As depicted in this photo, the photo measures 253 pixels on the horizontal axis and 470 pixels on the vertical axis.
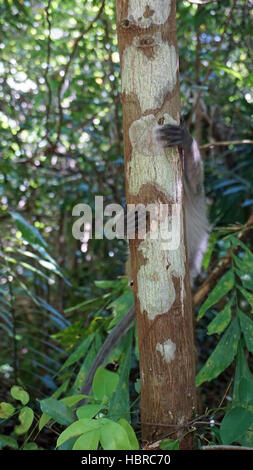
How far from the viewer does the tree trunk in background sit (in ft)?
4.04

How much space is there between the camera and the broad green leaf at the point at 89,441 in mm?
982

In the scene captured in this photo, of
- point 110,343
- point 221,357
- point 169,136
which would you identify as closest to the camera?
point 169,136

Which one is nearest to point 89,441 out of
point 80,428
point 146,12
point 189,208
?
point 80,428

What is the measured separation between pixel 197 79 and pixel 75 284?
1.88m

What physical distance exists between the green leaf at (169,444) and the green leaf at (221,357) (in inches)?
20.3

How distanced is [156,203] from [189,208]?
165 cm

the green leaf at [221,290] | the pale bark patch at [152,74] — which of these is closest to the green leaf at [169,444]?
the green leaf at [221,290]

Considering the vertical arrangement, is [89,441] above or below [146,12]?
below

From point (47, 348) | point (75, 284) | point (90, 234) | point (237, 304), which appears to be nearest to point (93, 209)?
point (90, 234)

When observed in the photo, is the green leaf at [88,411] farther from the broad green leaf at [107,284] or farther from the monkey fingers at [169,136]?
the broad green leaf at [107,284]

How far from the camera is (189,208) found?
2865mm

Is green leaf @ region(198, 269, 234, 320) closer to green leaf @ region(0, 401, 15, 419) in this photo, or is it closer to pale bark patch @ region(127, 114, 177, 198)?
pale bark patch @ region(127, 114, 177, 198)

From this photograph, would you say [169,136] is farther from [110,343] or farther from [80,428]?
[110,343]
